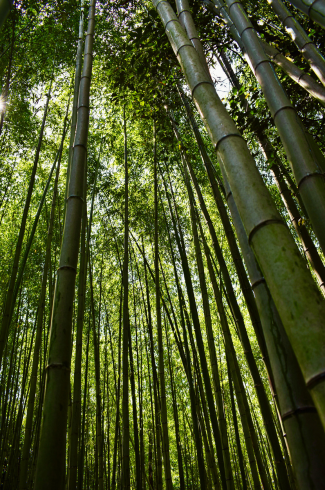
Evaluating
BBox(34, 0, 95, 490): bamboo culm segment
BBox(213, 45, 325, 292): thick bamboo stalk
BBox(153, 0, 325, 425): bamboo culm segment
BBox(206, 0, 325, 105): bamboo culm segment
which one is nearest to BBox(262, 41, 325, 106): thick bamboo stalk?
BBox(206, 0, 325, 105): bamboo culm segment

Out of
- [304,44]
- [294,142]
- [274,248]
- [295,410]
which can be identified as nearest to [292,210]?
[304,44]

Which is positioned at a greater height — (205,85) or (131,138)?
(131,138)

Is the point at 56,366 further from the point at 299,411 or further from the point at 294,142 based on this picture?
the point at 294,142

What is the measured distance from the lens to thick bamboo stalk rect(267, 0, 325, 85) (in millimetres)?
1652

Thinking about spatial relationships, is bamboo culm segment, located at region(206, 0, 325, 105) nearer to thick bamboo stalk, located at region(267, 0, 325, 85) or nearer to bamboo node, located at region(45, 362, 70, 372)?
thick bamboo stalk, located at region(267, 0, 325, 85)

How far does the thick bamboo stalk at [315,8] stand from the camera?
141 centimetres

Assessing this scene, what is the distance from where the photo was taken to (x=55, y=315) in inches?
40.3

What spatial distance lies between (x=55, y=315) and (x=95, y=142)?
4610 millimetres

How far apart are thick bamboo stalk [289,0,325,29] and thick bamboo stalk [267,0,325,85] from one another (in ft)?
0.72

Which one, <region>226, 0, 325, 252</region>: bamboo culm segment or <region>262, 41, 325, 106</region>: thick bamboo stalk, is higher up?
<region>262, 41, 325, 106</region>: thick bamboo stalk

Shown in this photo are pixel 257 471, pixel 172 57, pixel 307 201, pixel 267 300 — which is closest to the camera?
pixel 267 300

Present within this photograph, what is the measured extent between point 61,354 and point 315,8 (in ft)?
5.76

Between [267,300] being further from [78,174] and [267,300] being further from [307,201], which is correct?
[78,174]

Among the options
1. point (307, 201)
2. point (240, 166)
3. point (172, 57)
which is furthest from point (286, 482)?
point (172, 57)
